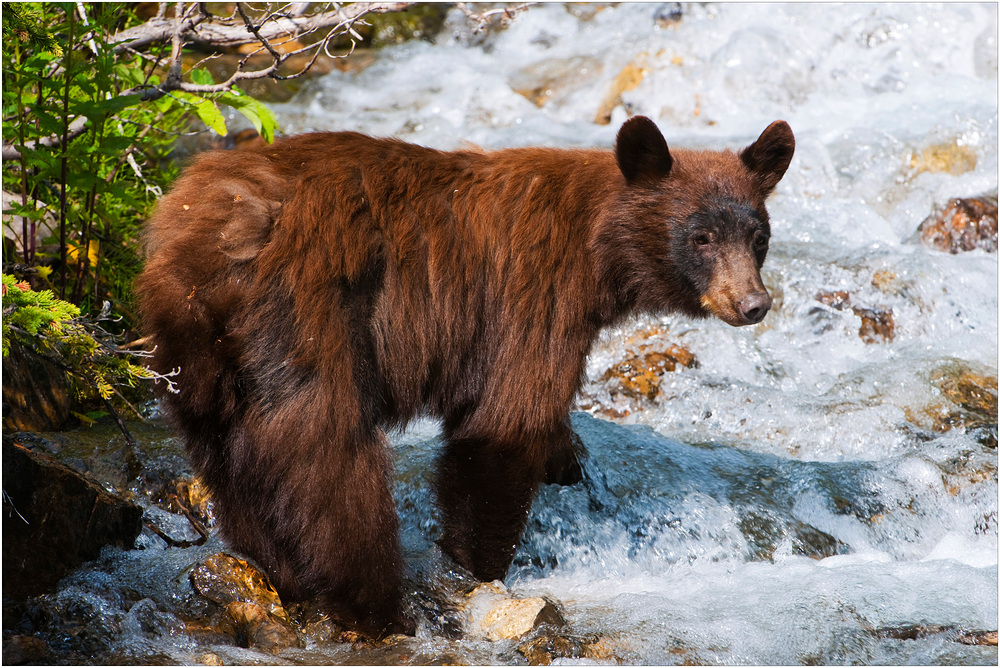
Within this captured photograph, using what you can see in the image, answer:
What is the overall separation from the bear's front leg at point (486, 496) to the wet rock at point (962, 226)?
5.59 meters

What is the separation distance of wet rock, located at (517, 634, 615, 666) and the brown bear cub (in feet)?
1.91

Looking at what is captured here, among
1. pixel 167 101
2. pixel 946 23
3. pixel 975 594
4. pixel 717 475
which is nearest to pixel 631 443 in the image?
pixel 717 475

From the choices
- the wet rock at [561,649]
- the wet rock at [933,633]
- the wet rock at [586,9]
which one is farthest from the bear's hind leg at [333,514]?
the wet rock at [586,9]

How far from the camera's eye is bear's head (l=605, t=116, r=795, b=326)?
4.23 m

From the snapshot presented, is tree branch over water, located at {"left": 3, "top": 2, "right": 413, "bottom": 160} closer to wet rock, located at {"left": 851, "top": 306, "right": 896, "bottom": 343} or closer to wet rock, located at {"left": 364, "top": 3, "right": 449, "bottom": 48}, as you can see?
wet rock, located at {"left": 851, "top": 306, "right": 896, "bottom": 343}

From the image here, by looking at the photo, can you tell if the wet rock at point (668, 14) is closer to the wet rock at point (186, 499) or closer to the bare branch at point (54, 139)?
the bare branch at point (54, 139)

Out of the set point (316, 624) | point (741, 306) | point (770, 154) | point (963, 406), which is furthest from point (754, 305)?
point (963, 406)

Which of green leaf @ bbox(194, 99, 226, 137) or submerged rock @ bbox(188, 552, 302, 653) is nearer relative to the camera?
submerged rock @ bbox(188, 552, 302, 653)

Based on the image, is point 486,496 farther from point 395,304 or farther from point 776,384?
point 776,384

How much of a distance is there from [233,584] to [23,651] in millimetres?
861

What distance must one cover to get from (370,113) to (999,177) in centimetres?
701

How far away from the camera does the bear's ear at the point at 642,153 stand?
4156mm

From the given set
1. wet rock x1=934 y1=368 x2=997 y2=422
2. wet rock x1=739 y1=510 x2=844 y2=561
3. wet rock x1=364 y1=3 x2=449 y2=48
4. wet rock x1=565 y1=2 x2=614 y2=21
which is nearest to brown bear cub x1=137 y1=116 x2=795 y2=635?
wet rock x1=739 y1=510 x2=844 y2=561

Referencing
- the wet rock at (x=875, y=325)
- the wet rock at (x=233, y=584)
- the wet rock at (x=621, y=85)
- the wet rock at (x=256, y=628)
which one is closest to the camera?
the wet rock at (x=256, y=628)
